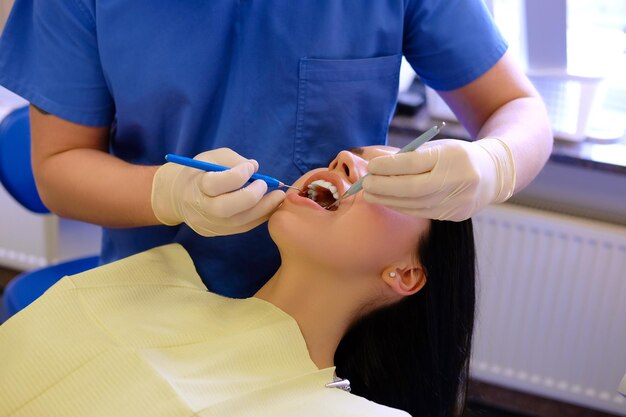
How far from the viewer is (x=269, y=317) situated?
1.42m

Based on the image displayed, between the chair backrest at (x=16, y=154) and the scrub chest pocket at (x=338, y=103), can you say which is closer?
the scrub chest pocket at (x=338, y=103)

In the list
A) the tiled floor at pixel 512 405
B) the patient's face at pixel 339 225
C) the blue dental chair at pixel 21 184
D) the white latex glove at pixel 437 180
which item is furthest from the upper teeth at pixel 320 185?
the tiled floor at pixel 512 405

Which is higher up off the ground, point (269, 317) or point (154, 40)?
point (154, 40)

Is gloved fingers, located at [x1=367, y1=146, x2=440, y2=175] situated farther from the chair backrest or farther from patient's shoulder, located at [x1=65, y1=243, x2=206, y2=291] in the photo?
the chair backrest

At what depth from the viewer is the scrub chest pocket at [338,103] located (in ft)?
4.61

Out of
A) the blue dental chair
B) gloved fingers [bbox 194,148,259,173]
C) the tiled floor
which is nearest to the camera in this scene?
gloved fingers [bbox 194,148,259,173]

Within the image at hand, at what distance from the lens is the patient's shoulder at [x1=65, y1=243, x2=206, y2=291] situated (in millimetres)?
1428

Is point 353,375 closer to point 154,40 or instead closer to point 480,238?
point 154,40

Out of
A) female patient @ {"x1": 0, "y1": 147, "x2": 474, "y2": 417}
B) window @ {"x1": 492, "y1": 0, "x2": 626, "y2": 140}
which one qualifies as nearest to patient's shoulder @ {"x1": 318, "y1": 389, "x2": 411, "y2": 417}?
female patient @ {"x1": 0, "y1": 147, "x2": 474, "y2": 417}

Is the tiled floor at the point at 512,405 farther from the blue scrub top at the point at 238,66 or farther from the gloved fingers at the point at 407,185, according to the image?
the gloved fingers at the point at 407,185

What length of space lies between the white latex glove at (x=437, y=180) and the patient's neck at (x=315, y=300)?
212 mm

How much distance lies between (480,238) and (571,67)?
537mm

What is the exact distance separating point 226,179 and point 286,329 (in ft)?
1.01

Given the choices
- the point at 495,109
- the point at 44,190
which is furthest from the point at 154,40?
the point at 495,109
